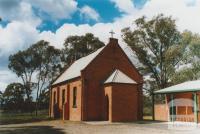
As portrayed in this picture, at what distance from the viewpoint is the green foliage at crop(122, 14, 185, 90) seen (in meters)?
48.8

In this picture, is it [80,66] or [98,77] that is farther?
[80,66]

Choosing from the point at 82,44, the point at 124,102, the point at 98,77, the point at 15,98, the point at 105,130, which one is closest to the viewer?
the point at 105,130

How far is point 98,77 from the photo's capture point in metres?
32.2

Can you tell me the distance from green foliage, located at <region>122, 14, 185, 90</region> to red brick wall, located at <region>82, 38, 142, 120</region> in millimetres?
16761

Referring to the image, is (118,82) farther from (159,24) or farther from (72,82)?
(159,24)

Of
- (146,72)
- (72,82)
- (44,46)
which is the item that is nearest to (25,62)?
(44,46)

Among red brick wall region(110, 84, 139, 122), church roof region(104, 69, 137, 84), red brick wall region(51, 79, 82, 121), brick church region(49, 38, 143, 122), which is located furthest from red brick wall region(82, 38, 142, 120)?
red brick wall region(110, 84, 139, 122)

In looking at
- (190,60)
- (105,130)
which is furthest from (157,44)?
(105,130)

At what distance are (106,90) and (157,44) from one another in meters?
22.6

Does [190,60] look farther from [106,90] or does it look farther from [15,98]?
[15,98]

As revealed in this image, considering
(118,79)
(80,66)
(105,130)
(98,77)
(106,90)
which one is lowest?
(105,130)

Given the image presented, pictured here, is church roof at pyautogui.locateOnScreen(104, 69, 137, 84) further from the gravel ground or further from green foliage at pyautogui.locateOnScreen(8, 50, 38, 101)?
green foliage at pyautogui.locateOnScreen(8, 50, 38, 101)

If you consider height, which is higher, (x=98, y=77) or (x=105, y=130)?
(x=98, y=77)

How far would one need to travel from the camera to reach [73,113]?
33.0 metres
